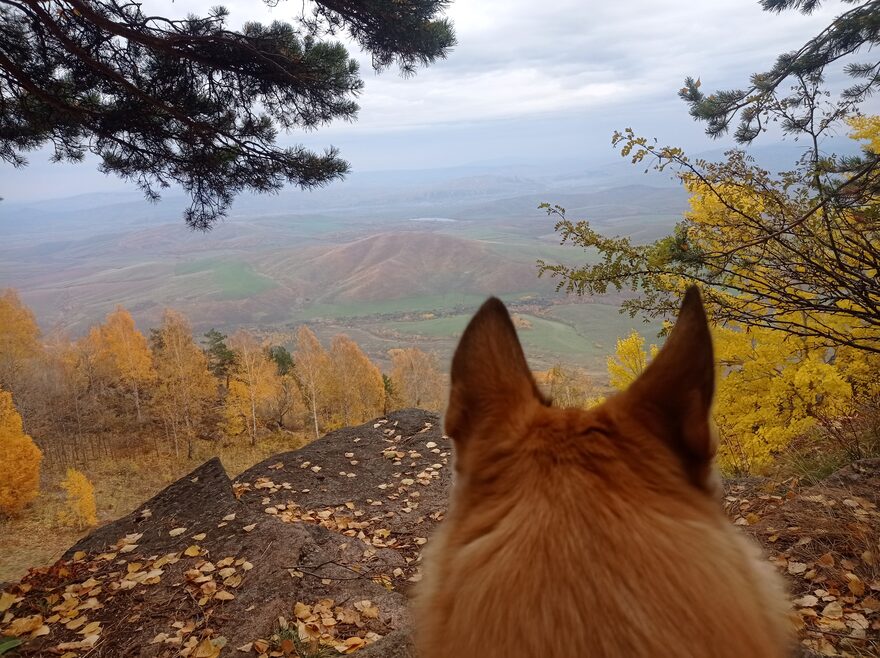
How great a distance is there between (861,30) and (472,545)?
7946mm

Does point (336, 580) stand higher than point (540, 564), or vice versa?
point (540, 564)

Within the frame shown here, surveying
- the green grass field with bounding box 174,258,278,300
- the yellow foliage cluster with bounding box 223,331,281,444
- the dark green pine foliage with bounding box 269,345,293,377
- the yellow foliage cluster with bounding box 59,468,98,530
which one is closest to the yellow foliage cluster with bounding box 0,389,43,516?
the yellow foliage cluster with bounding box 59,468,98,530

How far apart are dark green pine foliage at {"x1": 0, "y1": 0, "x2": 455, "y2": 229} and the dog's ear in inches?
238

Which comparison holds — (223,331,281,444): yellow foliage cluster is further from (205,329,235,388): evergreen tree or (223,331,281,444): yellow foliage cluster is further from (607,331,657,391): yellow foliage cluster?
(607,331,657,391): yellow foliage cluster

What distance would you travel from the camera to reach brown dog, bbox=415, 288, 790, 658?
771 mm

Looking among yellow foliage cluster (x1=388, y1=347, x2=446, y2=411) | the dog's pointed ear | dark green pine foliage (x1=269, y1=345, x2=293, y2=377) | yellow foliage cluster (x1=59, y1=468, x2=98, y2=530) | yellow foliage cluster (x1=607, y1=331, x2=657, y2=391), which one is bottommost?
yellow foliage cluster (x1=388, y1=347, x2=446, y2=411)

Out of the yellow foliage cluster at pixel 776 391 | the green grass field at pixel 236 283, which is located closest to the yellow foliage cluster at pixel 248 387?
the yellow foliage cluster at pixel 776 391

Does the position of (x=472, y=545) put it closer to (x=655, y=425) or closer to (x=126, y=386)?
(x=655, y=425)

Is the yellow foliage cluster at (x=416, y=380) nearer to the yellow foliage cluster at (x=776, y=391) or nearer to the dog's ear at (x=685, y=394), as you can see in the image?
the yellow foliage cluster at (x=776, y=391)

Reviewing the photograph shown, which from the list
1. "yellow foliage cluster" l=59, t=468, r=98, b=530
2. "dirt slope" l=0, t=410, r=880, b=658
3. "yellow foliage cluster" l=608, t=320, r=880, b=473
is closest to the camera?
"dirt slope" l=0, t=410, r=880, b=658

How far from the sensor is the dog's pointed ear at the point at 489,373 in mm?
1195

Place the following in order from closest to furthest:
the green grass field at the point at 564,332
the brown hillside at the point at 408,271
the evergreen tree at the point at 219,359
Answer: the evergreen tree at the point at 219,359 → the green grass field at the point at 564,332 → the brown hillside at the point at 408,271

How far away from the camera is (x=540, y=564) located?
A: 2.76 feet

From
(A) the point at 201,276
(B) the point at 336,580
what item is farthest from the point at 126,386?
(A) the point at 201,276
